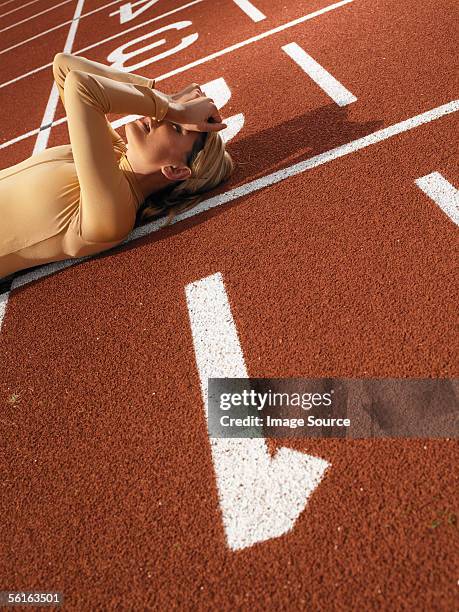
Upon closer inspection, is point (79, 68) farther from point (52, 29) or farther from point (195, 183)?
point (52, 29)

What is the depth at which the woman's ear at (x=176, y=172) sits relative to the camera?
3.54 meters

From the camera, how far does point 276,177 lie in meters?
3.93

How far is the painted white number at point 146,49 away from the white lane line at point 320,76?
1738 mm

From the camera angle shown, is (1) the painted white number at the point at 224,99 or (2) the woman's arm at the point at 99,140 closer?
(2) the woman's arm at the point at 99,140

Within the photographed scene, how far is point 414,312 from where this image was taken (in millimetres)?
2707

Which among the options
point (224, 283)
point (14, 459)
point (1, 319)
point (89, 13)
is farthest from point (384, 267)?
point (89, 13)

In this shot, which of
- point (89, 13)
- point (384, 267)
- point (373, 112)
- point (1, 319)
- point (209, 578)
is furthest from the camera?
point (89, 13)

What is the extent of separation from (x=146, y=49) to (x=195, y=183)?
14.0 feet

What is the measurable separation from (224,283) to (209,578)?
66.0 inches

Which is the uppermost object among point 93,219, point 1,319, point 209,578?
point 93,219

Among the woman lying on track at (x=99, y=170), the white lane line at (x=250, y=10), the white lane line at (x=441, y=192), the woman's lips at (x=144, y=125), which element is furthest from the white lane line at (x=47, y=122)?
the white lane line at (x=441, y=192)

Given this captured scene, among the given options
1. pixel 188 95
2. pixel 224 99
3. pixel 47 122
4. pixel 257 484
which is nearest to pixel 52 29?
pixel 47 122

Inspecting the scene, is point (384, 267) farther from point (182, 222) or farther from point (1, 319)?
point (1, 319)

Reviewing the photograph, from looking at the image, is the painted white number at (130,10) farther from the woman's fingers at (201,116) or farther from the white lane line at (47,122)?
the woman's fingers at (201,116)
